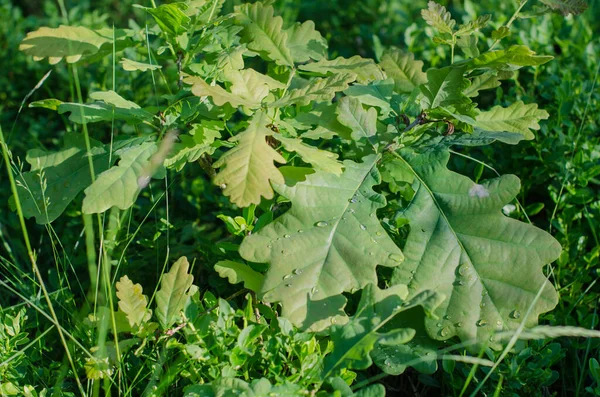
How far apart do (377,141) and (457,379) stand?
2.39ft

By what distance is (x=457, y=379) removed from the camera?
1.95 metres

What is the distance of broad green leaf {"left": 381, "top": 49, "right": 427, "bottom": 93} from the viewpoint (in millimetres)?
2312

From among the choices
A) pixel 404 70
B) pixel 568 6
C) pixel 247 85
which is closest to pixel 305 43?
pixel 404 70

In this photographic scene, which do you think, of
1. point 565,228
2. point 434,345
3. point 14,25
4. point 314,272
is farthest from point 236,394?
point 14,25

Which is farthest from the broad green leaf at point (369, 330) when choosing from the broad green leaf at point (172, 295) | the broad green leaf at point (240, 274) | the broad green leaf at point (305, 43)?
the broad green leaf at point (305, 43)

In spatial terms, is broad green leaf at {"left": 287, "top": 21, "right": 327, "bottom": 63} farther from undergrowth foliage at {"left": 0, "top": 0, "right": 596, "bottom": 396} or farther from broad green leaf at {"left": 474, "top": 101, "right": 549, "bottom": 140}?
broad green leaf at {"left": 474, "top": 101, "right": 549, "bottom": 140}

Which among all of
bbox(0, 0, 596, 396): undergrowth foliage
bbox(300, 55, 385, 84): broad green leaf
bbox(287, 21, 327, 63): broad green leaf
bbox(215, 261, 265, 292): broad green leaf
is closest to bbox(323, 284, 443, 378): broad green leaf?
bbox(0, 0, 596, 396): undergrowth foliage

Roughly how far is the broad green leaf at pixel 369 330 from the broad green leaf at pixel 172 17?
0.93 metres

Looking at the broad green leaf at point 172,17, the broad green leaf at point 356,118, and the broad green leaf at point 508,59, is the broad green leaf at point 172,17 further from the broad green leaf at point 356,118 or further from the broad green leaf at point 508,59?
the broad green leaf at point 508,59

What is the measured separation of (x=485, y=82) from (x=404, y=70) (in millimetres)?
321

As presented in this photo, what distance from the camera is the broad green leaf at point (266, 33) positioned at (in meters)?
2.15

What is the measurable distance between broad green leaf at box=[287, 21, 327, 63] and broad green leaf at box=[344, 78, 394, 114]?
0.78ft

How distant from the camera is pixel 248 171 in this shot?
5.47ft

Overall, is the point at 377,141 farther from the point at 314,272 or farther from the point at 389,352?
the point at 389,352
